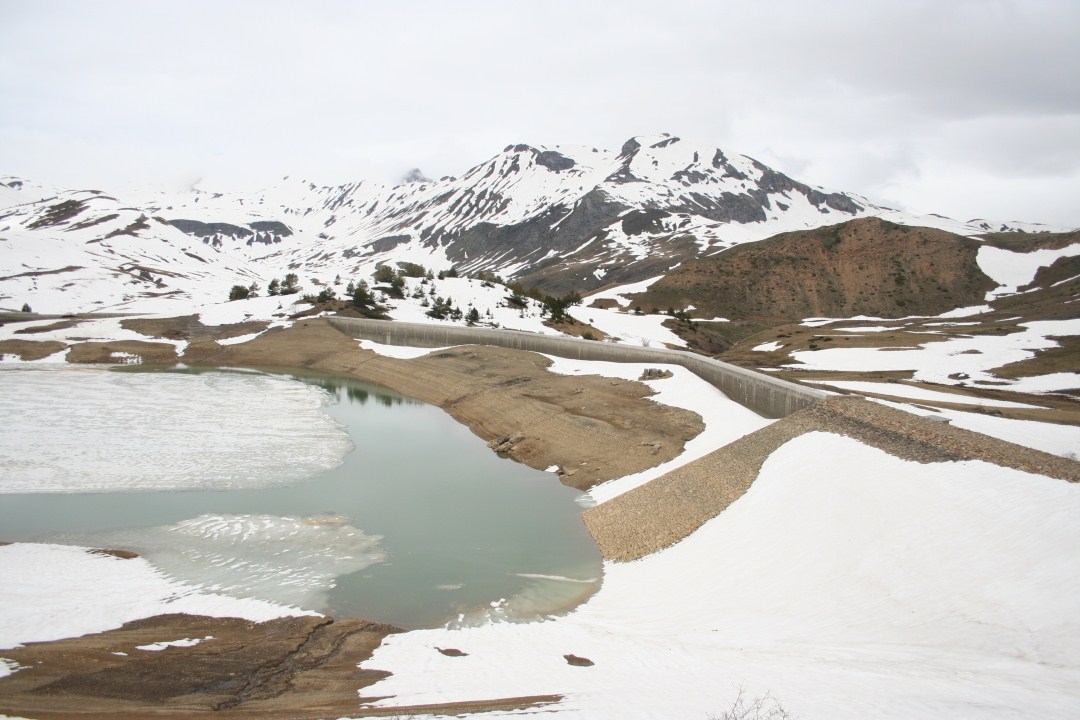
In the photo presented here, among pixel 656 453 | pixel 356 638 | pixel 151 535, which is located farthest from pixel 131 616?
pixel 656 453

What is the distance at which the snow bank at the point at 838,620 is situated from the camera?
27.1 ft

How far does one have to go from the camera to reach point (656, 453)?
2323 centimetres

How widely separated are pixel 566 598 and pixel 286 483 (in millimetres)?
11298

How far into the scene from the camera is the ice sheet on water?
1385 cm

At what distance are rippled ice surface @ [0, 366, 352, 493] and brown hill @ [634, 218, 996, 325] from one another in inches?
2398

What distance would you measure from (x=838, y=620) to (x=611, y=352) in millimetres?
29644

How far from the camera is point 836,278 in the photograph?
8756 cm

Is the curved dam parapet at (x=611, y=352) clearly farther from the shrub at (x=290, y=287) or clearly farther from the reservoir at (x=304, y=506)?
the shrub at (x=290, y=287)

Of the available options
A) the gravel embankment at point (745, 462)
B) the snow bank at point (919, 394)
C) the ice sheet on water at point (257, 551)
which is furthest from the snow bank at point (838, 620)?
the snow bank at point (919, 394)

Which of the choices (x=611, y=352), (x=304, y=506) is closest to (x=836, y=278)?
(x=611, y=352)

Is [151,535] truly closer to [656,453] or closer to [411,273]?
[656,453]

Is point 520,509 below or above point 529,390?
below

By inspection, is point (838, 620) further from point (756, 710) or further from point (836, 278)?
point (836, 278)

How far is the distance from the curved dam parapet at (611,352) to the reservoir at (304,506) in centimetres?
835
